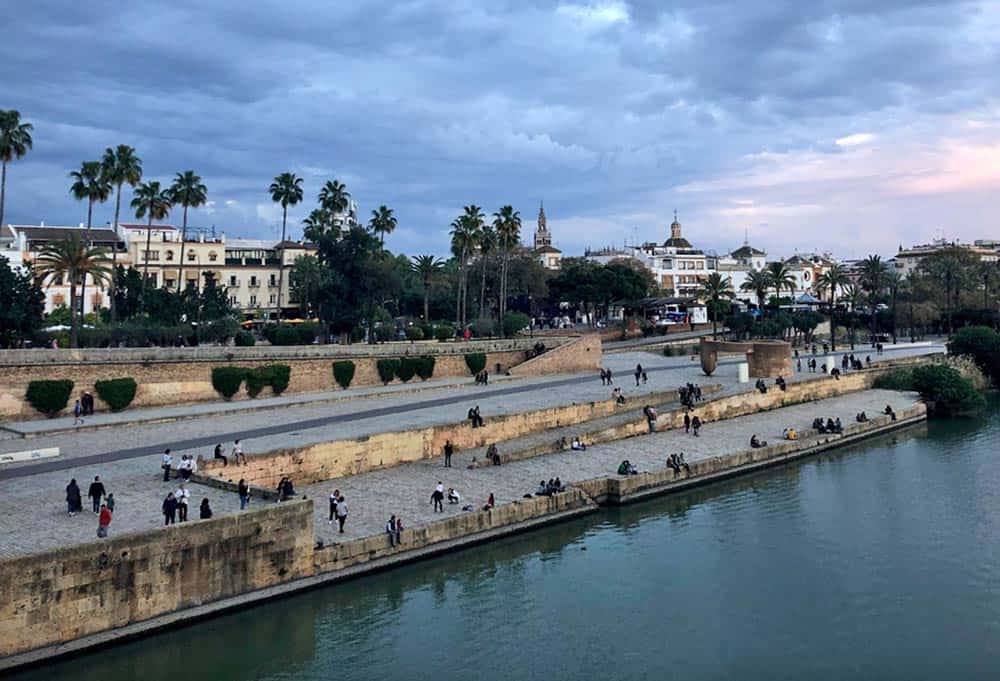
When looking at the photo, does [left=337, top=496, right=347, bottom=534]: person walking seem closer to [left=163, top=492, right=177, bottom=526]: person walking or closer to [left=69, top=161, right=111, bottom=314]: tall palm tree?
[left=163, top=492, right=177, bottom=526]: person walking

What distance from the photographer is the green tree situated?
141 ft

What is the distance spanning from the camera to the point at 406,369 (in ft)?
159

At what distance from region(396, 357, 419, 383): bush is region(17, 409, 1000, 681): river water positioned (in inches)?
791

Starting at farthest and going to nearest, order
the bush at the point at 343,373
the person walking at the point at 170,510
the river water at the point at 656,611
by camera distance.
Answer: the bush at the point at 343,373 < the person walking at the point at 170,510 < the river water at the point at 656,611

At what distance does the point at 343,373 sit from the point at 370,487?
16.9 m

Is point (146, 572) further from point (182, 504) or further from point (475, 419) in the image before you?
point (475, 419)

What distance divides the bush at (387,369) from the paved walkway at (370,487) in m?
13.7

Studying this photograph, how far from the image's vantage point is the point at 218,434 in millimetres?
32969

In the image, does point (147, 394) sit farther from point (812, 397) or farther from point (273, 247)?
point (273, 247)

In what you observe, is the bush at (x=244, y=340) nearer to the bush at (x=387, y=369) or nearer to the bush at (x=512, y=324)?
the bush at (x=387, y=369)


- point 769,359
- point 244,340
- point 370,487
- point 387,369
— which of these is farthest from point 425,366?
point 370,487

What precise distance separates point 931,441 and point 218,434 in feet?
108

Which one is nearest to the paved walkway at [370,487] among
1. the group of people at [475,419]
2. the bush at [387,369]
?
the group of people at [475,419]

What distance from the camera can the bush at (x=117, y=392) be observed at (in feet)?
122
